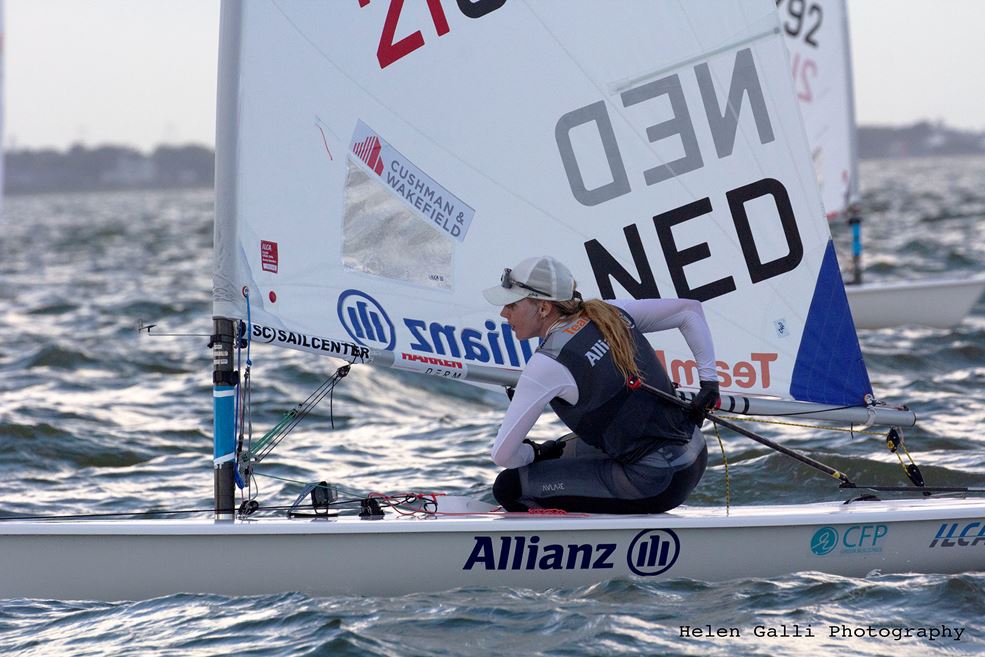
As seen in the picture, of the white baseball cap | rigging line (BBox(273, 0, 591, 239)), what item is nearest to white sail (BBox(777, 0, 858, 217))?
rigging line (BBox(273, 0, 591, 239))

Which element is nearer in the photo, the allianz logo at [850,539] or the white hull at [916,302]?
the allianz logo at [850,539]

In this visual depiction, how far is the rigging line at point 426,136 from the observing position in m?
4.46

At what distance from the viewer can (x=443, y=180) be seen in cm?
475

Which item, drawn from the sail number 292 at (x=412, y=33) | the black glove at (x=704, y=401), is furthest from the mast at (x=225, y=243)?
the black glove at (x=704, y=401)

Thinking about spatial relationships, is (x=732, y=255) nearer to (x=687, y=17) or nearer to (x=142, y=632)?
(x=687, y=17)

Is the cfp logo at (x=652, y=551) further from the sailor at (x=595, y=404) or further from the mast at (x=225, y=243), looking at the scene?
the mast at (x=225, y=243)

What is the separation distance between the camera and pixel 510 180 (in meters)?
4.84

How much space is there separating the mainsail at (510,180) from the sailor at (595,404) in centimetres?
49

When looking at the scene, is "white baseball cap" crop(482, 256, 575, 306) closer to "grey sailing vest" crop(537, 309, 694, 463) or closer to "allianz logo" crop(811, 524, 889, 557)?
"grey sailing vest" crop(537, 309, 694, 463)

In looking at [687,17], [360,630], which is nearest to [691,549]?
[360,630]

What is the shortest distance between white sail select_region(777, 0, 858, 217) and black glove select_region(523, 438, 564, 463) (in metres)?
7.68

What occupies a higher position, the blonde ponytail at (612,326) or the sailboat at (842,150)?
the sailboat at (842,150)

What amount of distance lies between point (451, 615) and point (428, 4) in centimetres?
217

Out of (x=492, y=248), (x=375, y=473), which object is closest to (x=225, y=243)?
(x=492, y=248)
